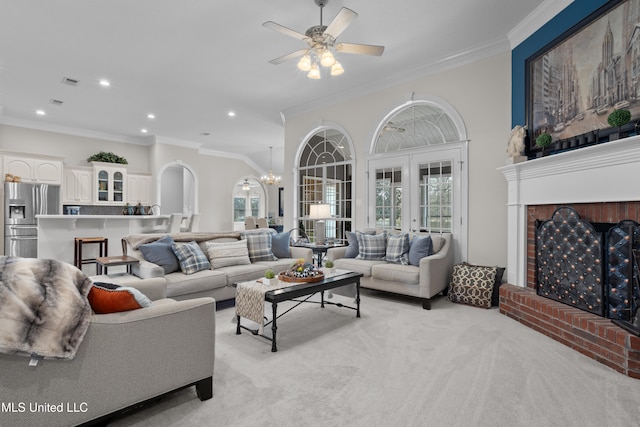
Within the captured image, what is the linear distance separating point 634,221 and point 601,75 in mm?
1264

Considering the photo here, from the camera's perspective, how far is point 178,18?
352 centimetres

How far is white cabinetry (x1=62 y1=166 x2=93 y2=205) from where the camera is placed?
7352 mm

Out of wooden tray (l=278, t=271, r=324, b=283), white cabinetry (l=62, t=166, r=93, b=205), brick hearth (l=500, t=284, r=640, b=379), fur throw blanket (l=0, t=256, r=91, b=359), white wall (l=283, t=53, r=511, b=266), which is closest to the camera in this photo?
fur throw blanket (l=0, t=256, r=91, b=359)

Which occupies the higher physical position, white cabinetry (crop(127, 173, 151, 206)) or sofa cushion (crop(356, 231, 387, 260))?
white cabinetry (crop(127, 173, 151, 206))

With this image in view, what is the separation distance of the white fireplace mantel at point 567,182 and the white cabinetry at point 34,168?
8.33 metres

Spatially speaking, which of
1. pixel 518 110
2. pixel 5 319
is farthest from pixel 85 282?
pixel 518 110

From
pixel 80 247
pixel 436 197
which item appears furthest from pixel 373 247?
pixel 80 247

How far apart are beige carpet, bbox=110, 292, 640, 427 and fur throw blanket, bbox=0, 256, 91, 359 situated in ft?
2.23

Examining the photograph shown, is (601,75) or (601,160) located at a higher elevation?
(601,75)

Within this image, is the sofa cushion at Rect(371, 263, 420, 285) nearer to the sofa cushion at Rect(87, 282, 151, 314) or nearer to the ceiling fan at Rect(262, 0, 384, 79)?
the ceiling fan at Rect(262, 0, 384, 79)

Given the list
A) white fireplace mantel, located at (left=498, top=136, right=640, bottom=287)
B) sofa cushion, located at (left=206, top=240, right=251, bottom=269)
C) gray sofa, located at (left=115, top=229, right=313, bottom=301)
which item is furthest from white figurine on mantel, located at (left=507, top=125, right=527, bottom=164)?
sofa cushion, located at (left=206, top=240, right=251, bottom=269)

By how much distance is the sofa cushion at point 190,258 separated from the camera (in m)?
3.67

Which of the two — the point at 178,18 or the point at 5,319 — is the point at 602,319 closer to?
the point at 5,319

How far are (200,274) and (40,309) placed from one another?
7.63ft
